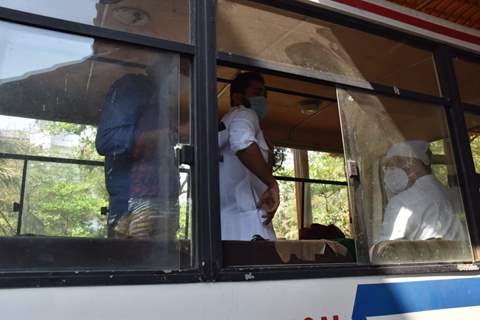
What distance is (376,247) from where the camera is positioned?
7.42ft

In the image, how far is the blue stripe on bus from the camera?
2.01 m

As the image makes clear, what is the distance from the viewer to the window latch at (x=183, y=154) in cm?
183

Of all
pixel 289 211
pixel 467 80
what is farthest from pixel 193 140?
pixel 289 211

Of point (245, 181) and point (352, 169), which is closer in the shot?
point (352, 169)

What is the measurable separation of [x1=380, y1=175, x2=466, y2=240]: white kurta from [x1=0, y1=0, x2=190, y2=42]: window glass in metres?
1.29

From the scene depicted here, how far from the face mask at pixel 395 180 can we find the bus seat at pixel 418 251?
0.90ft

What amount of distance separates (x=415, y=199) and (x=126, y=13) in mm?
1638

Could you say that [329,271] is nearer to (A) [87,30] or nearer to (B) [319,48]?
(B) [319,48]

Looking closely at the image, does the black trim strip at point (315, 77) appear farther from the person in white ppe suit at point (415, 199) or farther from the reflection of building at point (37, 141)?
the reflection of building at point (37, 141)

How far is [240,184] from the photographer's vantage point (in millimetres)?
2432

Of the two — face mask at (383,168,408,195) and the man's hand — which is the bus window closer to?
the man's hand

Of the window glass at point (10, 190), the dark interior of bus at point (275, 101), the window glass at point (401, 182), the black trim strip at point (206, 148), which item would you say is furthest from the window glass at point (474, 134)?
the window glass at point (10, 190)

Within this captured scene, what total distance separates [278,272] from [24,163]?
0.94 meters

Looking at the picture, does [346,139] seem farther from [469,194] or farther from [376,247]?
[469,194]
